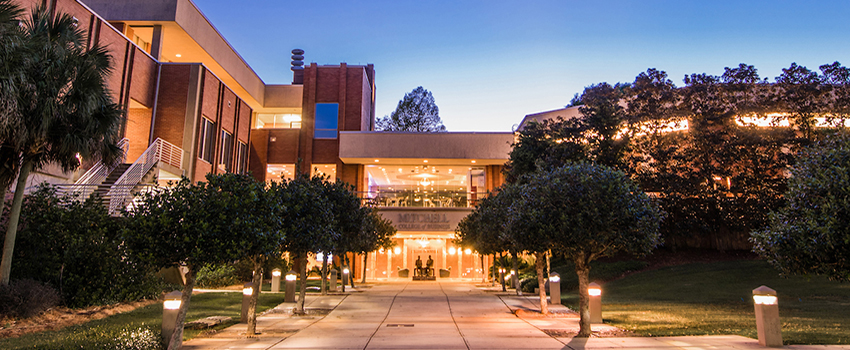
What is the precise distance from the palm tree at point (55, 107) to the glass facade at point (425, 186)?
20467 mm

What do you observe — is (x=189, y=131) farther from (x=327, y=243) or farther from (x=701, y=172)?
(x=701, y=172)

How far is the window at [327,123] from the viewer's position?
124 feet

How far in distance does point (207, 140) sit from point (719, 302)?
26.3 metres

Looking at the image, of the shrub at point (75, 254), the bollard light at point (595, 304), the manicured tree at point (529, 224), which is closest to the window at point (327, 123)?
the shrub at point (75, 254)

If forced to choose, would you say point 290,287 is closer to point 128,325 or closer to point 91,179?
point 128,325

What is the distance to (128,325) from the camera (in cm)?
1112

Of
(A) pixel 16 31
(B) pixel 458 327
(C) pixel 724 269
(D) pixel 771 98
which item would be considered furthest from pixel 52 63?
(D) pixel 771 98

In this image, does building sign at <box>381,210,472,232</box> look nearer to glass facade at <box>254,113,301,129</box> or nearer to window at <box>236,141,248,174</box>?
window at <box>236,141,248,174</box>

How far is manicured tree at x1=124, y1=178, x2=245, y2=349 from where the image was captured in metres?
8.93

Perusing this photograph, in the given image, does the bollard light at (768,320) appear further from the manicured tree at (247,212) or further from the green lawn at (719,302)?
the manicured tree at (247,212)

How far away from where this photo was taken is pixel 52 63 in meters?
13.5

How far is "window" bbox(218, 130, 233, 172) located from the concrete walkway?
15.1 meters

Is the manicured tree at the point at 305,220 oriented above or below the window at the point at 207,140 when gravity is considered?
below

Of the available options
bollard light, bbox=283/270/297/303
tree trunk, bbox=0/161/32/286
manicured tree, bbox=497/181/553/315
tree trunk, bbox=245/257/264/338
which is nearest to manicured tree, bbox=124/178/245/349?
tree trunk, bbox=245/257/264/338
